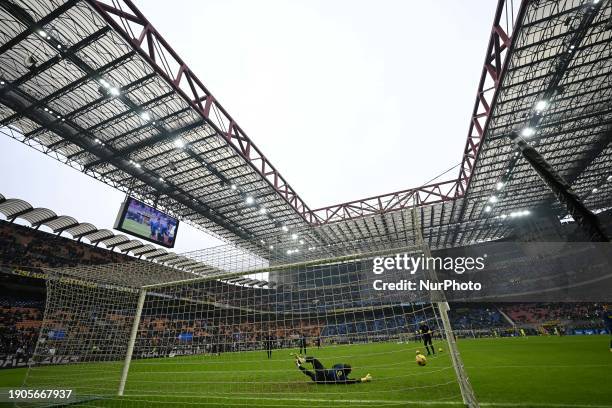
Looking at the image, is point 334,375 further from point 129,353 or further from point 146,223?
point 146,223

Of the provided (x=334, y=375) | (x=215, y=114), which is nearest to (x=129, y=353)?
(x=334, y=375)

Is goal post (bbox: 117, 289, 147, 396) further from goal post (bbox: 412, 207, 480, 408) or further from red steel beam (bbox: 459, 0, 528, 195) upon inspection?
red steel beam (bbox: 459, 0, 528, 195)

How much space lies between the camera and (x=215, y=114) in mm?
15625

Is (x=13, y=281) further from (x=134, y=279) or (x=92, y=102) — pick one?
(x=134, y=279)

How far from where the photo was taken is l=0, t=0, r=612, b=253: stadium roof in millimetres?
10953

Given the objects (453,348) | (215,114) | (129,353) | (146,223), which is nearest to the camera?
(453,348)

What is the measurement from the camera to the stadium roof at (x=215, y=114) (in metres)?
11.0

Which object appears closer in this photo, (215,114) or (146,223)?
(215,114)

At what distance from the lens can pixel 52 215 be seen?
2470 cm

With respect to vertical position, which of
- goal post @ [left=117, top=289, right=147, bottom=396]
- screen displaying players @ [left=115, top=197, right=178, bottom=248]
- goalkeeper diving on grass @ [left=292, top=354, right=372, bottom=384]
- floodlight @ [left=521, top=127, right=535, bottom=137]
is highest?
floodlight @ [left=521, top=127, right=535, bottom=137]

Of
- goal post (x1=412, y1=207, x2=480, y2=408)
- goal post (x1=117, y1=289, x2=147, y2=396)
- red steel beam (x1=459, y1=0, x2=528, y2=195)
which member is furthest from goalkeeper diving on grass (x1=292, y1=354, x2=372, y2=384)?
red steel beam (x1=459, y1=0, x2=528, y2=195)

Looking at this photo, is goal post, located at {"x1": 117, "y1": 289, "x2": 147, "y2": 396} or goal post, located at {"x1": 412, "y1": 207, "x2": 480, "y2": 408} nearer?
goal post, located at {"x1": 412, "y1": 207, "x2": 480, "y2": 408}

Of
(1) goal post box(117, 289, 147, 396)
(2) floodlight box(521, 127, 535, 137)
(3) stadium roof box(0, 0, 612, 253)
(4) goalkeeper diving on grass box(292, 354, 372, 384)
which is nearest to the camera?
(4) goalkeeper diving on grass box(292, 354, 372, 384)


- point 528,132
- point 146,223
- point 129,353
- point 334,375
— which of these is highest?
point 528,132
